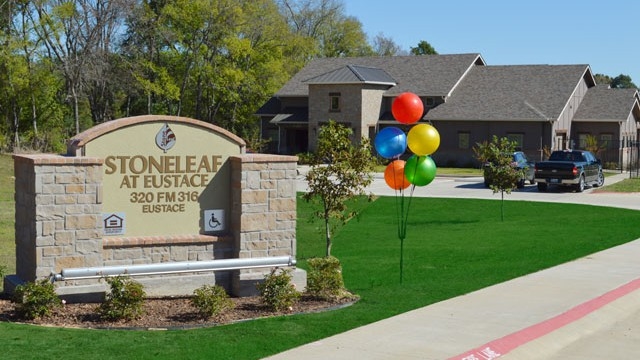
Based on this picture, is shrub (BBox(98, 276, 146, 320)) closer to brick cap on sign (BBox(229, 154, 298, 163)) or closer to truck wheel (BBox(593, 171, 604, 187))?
brick cap on sign (BBox(229, 154, 298, 163))

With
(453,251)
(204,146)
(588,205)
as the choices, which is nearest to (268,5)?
(588,205)

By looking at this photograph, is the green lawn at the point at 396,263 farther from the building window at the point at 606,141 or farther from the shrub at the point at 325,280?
the building window at the point at 606,141

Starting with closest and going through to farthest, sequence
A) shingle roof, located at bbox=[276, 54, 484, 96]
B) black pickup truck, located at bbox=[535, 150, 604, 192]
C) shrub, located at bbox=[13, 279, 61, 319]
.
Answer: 1. shrub, located at bbox=[13, 279, 61, 319]
2. black pickup truck, located at bbox=[535, 150, 604, 192]
3. shingle roof, located at bbox=[276, 54, 484, 96]

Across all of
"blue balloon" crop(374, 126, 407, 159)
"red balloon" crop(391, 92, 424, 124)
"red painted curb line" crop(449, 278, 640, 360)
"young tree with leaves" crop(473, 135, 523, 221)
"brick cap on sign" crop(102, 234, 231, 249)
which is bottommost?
"red painted curb line" crop(449, 278, 640, 360)

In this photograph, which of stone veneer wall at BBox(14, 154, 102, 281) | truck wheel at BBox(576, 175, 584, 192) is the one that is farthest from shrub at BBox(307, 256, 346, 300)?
truck wheel at BBox(576, 175, 584, 192)

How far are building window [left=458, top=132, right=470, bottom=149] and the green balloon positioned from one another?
146ft

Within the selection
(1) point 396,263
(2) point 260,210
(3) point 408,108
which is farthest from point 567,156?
(2) point 260,210

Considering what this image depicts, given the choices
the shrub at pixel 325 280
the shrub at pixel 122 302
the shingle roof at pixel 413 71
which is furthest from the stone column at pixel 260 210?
the shingle roof at pixel 413 71

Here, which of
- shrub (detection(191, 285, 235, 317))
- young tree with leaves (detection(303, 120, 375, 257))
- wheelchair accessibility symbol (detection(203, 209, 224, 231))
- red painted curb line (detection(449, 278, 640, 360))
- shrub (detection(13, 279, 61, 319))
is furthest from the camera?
young tree with leaves (detection(303, 120, 375, 257))

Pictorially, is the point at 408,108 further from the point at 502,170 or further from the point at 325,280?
the point at 502,170

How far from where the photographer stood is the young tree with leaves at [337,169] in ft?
51.1

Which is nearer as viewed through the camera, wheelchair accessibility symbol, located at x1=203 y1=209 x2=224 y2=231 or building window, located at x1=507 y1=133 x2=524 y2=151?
wheelchair accessibility symbol, located at x1=203 y1=209 x2=224 y2=231

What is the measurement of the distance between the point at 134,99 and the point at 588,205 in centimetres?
5006

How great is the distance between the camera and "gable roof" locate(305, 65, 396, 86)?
60656 mm
